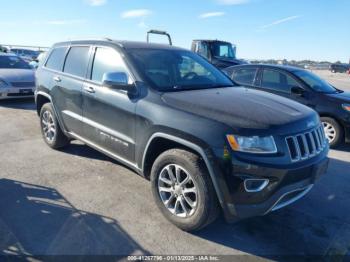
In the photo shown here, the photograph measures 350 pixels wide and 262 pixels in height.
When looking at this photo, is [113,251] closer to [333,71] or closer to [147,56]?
[147,56]

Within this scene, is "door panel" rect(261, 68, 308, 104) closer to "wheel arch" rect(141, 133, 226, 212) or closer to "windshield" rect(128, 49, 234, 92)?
"windshield" rect(128, 49, 234, 92)

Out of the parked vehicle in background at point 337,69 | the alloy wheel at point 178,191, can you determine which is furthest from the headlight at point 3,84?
the parked vehicle in background at point 337,69

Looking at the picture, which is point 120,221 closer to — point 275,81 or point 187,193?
point 187,193

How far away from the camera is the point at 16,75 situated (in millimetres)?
9320

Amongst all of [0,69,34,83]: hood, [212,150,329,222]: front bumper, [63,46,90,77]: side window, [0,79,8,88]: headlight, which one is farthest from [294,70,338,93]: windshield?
[0,79,8,88]: headlight

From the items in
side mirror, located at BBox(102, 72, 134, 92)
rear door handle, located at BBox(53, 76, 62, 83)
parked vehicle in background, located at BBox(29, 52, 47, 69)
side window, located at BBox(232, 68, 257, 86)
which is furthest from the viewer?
side window, located at BBox(232, 68, 257, 86)

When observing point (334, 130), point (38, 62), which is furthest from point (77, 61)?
point (38, 62)

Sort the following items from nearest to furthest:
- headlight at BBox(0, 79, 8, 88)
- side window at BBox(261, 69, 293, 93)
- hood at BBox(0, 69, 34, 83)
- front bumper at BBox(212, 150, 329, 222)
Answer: front bumper at BBox(212, 150, 329, 222) < side window at BBox(261, 69, 293, 93) < headlight at BBox(0, 79, 8, 88) < hood at BBox(0, 69, 34, 83)

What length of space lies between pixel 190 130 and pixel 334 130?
14.3 feet

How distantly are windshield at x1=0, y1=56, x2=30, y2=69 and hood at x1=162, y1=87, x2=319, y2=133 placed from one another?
879 cm

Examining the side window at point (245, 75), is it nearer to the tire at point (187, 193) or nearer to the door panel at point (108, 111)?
the door panel at point (108, 111)

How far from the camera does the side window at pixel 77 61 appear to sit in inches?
174

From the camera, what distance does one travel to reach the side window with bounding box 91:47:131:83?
3.83 meters

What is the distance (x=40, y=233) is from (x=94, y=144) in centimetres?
151
